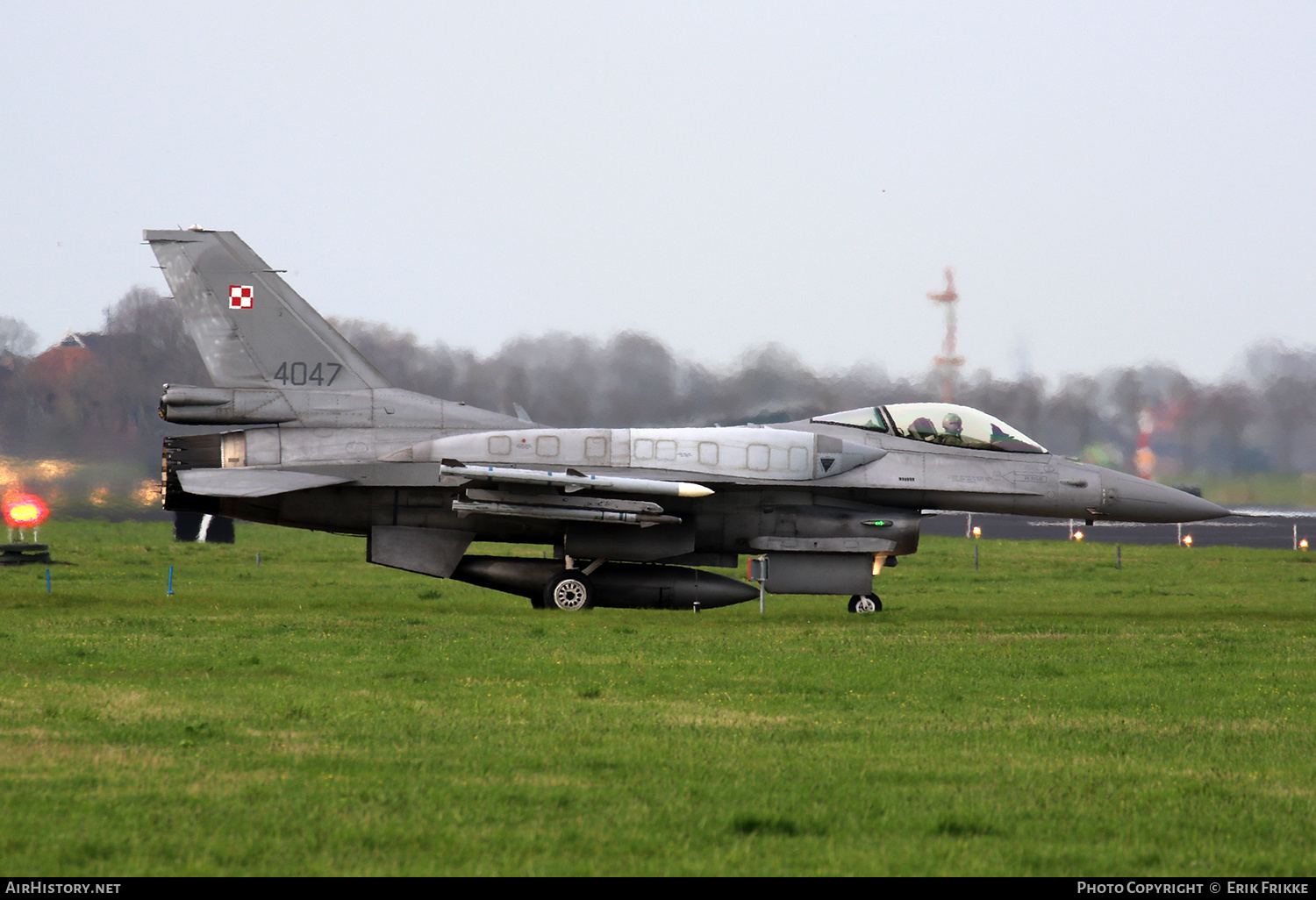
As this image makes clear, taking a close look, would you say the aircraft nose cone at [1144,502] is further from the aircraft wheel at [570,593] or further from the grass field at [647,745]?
the aircraft wheel at [570,593]

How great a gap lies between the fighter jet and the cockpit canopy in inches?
1.5

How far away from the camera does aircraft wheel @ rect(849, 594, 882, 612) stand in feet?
66.0

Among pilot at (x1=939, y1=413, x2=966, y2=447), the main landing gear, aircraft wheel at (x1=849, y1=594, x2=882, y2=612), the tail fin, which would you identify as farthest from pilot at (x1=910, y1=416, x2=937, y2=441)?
the tail fin

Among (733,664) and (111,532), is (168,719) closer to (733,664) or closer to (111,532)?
(733,664)

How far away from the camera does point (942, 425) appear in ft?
67.5

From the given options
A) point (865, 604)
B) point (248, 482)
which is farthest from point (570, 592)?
point (248, 482)

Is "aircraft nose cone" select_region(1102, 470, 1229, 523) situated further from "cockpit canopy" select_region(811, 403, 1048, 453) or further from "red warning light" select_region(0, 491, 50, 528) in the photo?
"red warning light" select_region(0, 491, 50, 528)

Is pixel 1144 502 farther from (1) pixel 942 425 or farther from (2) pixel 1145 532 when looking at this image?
(2) pixel 1145 532

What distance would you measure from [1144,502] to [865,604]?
4.88 meters

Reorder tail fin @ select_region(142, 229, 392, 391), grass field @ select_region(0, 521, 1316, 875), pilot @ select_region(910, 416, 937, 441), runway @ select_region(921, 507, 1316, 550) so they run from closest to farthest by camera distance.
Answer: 1. grass field @ select_region(0, 521, 1316, 875)
2. tail fin @ select_region(142, 229, 392, 391)
3. pilot @ select_region(910, 416, 937, 441)
4. runway @ select_region(921, 507, 1316, 550)

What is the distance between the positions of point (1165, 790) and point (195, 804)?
5.31 m

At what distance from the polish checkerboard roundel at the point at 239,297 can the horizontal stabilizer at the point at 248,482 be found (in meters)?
2.72

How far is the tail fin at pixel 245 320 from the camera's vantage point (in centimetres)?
2030
